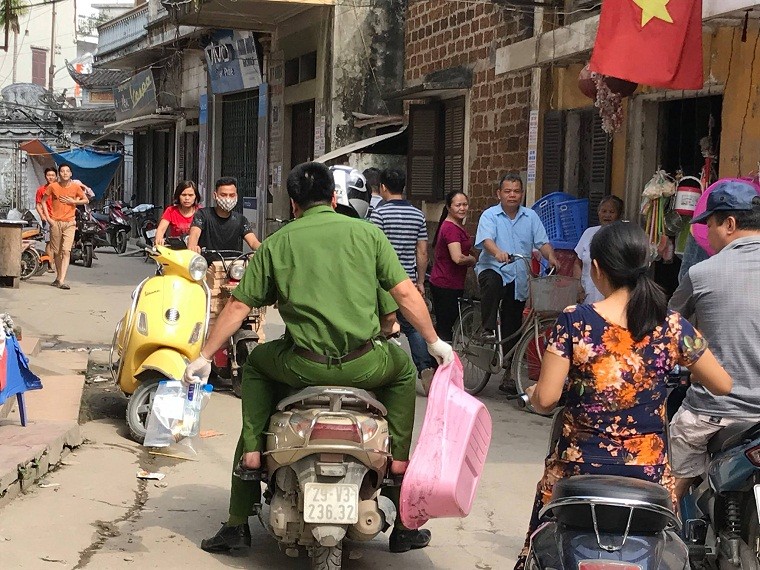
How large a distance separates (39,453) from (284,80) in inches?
605

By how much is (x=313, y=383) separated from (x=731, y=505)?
173 cm

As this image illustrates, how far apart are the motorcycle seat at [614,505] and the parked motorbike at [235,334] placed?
590 cm

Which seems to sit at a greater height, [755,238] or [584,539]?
[755,238]

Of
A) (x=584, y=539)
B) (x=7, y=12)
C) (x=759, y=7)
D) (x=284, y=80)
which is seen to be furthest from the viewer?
(x=284, y=80)

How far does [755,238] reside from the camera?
4578 millimetres

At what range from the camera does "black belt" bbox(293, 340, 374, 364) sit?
4.80m

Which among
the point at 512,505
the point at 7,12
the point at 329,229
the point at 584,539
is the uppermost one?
the point at 7,12

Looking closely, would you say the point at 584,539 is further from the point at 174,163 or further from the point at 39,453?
the point at 174,163

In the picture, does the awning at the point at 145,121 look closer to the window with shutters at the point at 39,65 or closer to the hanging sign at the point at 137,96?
the hanging sign at the point at 137,96

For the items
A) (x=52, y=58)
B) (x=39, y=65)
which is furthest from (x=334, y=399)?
(x=39, y=65)

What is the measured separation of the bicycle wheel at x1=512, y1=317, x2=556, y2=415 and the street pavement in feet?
0.93

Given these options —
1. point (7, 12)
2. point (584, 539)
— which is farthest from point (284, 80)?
point (584, 539)

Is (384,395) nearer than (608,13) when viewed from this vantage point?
Yes

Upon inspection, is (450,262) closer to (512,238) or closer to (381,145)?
(512,238)
